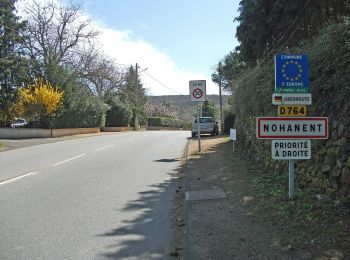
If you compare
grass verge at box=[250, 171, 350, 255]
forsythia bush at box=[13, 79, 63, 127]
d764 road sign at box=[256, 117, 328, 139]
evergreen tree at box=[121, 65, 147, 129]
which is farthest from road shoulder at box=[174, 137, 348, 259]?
evergreen tree at box=[121, 65, 147, 129]

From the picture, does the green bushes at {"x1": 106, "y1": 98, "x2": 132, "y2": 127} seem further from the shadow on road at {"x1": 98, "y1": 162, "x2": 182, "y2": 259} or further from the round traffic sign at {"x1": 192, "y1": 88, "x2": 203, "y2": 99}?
the shadow on road at {"x1": 98, "y1": 162, "x2": 182, "y2": 259}

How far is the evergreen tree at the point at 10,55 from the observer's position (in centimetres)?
3002

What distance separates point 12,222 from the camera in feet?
25.0

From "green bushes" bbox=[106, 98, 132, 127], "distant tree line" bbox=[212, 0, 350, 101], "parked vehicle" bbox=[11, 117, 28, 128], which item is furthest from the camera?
"green bushes" bbox=[106, 98, 132, 127]

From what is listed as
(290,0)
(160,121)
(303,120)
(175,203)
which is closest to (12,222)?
(175,203)

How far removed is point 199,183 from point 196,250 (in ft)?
17.2

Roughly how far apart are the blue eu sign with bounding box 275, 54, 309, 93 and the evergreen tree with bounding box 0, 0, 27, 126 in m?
24.5

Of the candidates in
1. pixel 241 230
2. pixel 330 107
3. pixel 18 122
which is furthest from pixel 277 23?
pixel 18 122

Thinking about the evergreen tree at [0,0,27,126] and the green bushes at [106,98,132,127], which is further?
the green bushes at [106,98,132,127]

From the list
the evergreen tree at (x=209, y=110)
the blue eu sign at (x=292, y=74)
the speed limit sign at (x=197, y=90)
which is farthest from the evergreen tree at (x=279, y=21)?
the evergreen tree at (x=209, y=110)

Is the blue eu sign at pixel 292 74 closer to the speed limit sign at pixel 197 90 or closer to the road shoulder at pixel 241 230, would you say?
the road shoulder at pixel 241 230

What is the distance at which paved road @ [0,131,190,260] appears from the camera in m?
6.19

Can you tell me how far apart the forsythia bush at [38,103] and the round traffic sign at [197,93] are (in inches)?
788

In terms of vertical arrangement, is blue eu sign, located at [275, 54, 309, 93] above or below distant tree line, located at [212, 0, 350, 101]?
below
